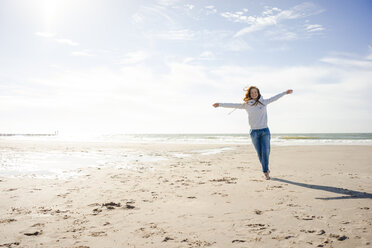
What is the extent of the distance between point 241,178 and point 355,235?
376cm

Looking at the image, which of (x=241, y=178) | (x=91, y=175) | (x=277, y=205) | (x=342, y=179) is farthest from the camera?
(x=91, y=175)

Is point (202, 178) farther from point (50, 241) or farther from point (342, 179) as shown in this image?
point (50, 241)

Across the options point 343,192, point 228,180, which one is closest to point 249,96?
point 228,180

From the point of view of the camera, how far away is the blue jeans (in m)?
6.28

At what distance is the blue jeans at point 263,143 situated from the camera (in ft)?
20.6

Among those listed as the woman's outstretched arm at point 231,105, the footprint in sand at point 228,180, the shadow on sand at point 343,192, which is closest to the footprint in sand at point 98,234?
the footprint in sand at point 228,180

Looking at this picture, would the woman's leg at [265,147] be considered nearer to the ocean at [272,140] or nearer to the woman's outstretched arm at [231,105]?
the woman's outstretched arm at [231,105]

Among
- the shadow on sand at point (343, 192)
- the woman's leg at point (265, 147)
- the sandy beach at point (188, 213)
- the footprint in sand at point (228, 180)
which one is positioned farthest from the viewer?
the woman's leg at point (265, 147)

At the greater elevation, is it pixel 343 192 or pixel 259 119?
pixel 259 119

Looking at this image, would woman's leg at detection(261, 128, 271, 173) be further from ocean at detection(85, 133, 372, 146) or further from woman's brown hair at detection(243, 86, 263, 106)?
ocean at detection(85, 133, 372, 146)

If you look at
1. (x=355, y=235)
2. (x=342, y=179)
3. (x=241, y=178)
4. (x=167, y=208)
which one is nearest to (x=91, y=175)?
(x=167, y=208)

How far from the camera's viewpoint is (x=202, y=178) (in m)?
6.47

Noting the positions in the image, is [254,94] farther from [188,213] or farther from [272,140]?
[272,140]

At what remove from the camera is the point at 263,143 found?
6.31m
